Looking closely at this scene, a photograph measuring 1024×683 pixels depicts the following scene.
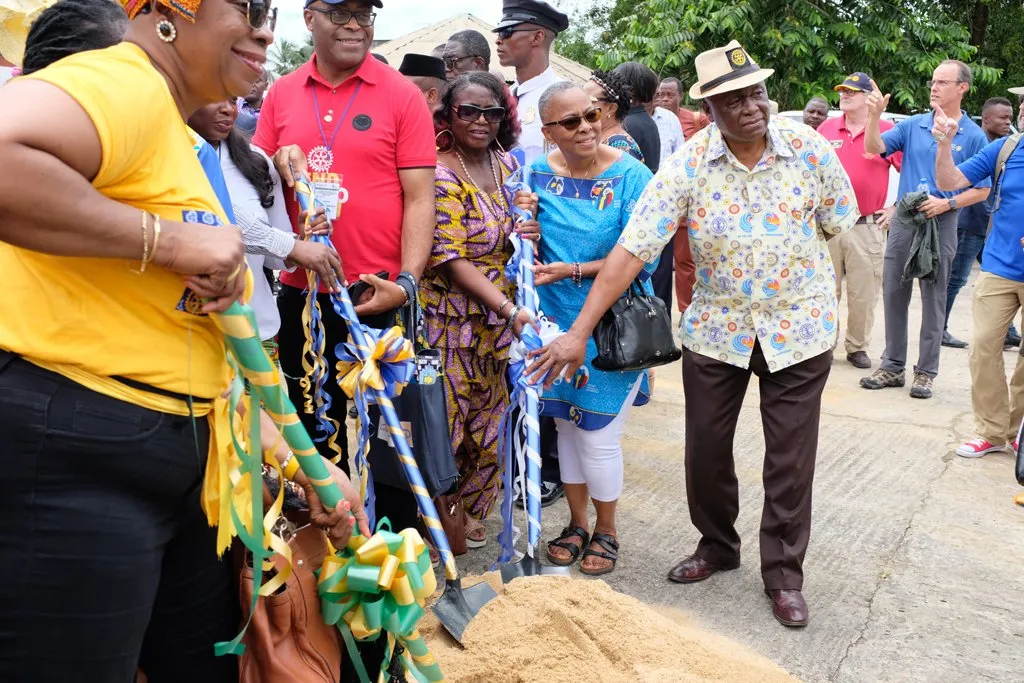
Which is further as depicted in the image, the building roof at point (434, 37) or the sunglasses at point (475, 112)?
the building roof at point (434, 37)

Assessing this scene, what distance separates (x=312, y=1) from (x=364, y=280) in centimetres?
110

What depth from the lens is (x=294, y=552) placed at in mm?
2229

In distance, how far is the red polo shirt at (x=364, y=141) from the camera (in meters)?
3.72

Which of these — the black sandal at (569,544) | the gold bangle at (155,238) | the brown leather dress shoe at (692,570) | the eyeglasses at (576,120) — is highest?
the gold bangle at (155,238)

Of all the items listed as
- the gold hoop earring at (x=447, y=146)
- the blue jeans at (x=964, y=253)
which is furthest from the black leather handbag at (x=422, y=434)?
the blue jeans at (x=964, y=253)

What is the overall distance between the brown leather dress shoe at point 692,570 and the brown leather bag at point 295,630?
2193 mm

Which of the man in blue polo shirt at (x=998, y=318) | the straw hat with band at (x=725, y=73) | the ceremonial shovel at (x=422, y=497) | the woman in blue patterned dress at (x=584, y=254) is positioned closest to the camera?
the ceremonial shovel at (x=422, y=497)

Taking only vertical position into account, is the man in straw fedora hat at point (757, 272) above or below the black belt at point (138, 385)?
below

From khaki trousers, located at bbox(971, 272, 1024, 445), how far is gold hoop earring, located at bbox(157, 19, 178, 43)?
215 inches

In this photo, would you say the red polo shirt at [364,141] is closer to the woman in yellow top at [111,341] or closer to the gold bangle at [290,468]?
the gold bangle at [290,468]

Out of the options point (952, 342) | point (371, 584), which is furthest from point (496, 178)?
point (952, 342)

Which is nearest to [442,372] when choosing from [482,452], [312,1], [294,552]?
[482,452]

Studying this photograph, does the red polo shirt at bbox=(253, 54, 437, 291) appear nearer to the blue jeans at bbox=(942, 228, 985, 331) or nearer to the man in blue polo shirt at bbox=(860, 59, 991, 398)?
the man in blue polo shirt at bbox=(860, 59, 991, 398)

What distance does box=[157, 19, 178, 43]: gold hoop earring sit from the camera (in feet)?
5.74
